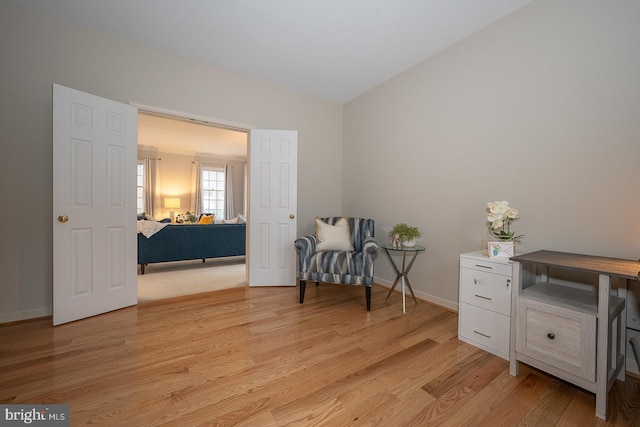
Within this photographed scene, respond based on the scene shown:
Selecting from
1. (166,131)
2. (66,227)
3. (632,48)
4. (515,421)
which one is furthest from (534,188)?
(166,131)

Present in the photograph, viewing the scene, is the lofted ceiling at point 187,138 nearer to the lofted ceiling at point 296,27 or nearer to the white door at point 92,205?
the lofted ceiling at point 296,27

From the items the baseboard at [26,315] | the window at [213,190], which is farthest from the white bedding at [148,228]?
the window at [213,190]

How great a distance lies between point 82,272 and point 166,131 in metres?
4.35

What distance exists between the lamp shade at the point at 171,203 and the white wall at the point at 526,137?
6.42 meters

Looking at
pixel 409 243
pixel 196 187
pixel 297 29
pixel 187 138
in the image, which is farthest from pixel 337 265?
pixel 196 187

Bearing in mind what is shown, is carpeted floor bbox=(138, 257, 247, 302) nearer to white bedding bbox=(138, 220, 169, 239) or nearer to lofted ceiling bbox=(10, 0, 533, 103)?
white bedding bbox=(138, 220, 169, 239)

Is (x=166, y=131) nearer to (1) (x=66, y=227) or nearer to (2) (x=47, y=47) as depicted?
(2) (x=47, y=47)

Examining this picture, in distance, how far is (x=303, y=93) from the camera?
373 cm

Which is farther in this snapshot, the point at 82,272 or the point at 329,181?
the point at 329,181

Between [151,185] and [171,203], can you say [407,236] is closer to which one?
[171,203]

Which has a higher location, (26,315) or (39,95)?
(39,95)

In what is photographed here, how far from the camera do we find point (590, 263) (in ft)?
4.77

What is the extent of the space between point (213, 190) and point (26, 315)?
6.03 m

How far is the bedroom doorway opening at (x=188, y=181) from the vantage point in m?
3.72
